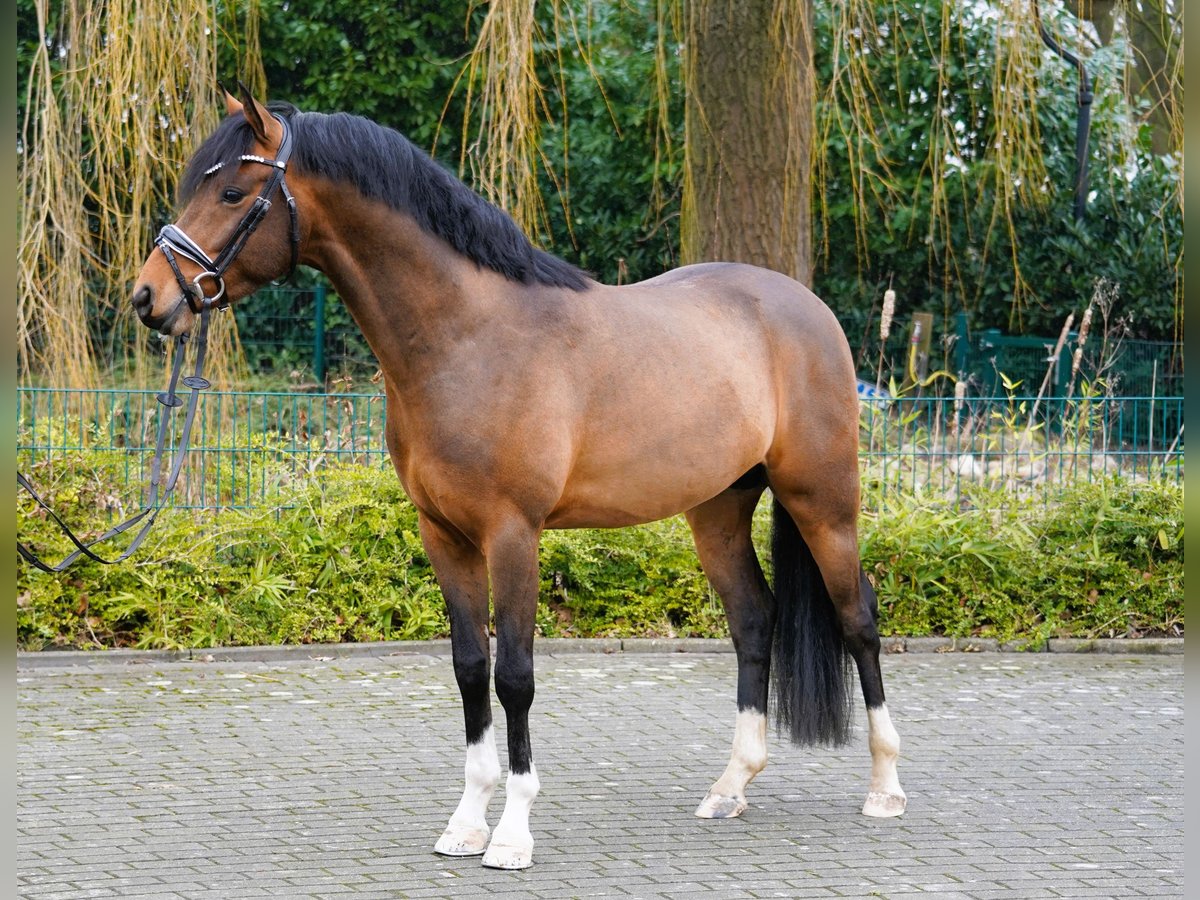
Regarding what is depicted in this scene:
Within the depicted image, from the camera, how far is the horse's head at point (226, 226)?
4.23 meters

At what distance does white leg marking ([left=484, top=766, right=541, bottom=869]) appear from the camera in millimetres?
4566

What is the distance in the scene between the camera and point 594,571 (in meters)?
8.28

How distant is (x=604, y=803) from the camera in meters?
5.33

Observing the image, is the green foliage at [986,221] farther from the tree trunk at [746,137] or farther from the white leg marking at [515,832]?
the white leg marking at [515,832]

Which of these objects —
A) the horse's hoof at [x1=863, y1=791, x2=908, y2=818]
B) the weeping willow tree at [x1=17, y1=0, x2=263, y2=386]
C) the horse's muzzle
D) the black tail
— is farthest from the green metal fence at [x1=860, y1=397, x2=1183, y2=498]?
the horse's muzzle

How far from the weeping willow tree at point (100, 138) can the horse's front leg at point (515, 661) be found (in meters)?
3.58

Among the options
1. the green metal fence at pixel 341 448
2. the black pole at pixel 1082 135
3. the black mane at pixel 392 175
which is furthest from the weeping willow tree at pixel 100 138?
the black pole at pixel 1082 135

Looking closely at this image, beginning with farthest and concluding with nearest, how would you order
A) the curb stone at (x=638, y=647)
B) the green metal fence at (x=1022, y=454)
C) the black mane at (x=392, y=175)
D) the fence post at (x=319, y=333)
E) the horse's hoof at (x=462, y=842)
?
the fence post at (x=319, y=333) < the green metal fence at (x=1022, y=454) < the curb stone at (x=638, y=647) < the horse's hoof at (x=462, y=842) < the black mane at (x=392, y=175)

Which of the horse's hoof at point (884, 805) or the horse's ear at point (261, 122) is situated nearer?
the horse's ear at point (261, 122)

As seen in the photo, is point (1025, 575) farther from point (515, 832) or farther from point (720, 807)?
point (515, 832)

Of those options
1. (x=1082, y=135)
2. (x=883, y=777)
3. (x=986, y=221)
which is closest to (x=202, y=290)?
(x=883, y=777)

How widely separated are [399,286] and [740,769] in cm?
214

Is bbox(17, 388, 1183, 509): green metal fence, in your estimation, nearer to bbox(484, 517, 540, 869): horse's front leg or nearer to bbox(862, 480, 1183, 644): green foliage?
bbox(862, 480, 1183, 644): green foliage

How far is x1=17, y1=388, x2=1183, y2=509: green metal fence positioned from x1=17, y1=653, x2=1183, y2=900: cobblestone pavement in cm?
125
